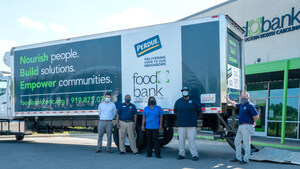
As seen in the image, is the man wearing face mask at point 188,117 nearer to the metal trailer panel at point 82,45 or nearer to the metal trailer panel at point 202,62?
the metal trailer panel at point 202,62

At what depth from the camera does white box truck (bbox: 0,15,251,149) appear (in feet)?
25.8

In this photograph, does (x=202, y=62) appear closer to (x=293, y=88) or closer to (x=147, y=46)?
(x=147, y=46)

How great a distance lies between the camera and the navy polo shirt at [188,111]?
7.67 meters

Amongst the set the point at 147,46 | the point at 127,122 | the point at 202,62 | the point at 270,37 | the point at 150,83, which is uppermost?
the point at 270,37

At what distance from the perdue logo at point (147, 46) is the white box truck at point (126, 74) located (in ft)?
0.10

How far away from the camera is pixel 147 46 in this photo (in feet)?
28.7

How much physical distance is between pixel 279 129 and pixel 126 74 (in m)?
9.23

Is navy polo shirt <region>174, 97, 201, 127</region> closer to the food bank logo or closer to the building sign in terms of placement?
the food bank logo

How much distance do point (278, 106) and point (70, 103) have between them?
10.2m

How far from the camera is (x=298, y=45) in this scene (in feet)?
43.2

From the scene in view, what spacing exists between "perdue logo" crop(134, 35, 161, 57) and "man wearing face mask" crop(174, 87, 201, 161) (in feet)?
5.42

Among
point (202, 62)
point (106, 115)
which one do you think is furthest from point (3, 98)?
point (202, 62)

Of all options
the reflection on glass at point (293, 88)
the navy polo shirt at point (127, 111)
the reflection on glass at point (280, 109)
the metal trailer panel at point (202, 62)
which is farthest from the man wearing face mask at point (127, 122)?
the reflection on glass at point (293, 88)

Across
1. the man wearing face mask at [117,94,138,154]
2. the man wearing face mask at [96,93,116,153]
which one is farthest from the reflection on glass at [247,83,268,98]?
the man wearing face mask at [96,93,116,153]
